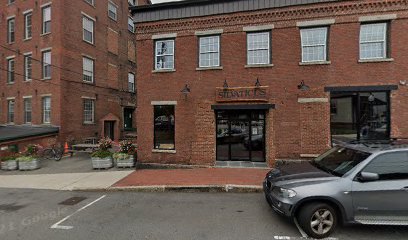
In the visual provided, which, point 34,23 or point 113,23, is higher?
point 113,23

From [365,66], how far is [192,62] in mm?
7397

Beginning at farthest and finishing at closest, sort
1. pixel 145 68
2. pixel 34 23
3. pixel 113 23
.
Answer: pixel 113 23
pixel 34 23
pixel 145 68

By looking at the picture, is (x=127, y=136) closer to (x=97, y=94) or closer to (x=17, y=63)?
(x=97, y=94)

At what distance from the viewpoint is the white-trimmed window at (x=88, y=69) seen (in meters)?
20.4

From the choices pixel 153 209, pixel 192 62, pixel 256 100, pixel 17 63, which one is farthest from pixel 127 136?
pixel 153 209

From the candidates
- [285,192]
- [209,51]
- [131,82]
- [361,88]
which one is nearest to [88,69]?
[131,82]

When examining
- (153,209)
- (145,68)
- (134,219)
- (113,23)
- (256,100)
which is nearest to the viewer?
(134,219)

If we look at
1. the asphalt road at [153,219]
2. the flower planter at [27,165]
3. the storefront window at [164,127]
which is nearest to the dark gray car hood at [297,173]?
the asphalt road at [153,219]

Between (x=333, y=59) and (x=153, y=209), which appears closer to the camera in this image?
(x=153, y=209)

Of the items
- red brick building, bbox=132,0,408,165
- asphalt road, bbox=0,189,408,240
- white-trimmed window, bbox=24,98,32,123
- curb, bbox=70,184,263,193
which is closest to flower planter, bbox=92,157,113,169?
red brick building, bbox=132,0,408,165

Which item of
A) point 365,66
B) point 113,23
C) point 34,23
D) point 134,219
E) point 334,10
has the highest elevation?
point 113,23

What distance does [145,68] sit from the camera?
12.3 meters

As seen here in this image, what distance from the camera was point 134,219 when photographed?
6.03m

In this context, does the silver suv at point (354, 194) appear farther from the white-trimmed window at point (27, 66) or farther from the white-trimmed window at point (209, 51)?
the white-trimmed window at point (27, 66)
